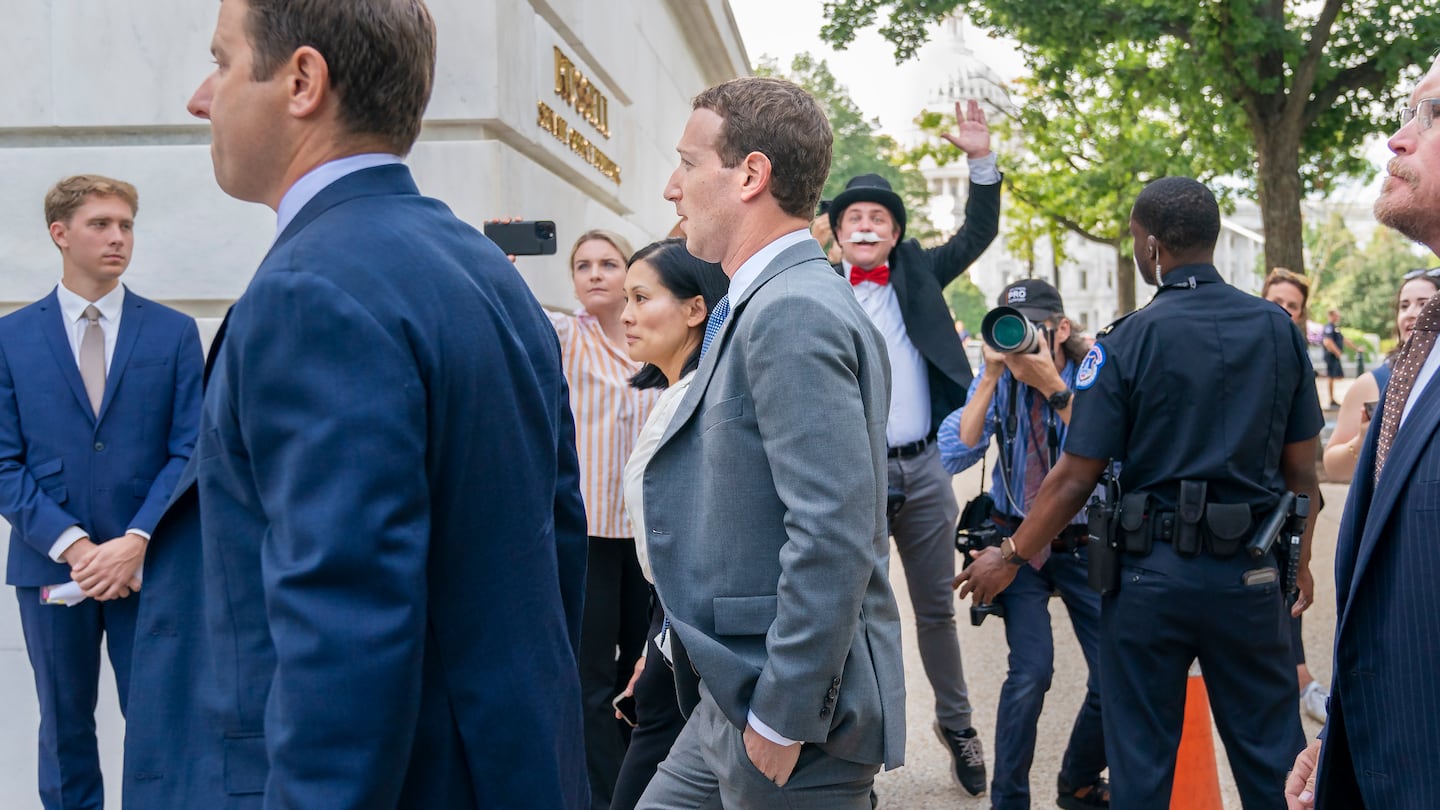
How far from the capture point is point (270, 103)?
1814mm

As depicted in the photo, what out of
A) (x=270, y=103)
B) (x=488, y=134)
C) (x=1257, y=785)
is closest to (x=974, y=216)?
(x=488, y=134)

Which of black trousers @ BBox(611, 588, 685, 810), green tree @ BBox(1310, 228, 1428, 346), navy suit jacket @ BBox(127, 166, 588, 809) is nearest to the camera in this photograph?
navy suit jacket @ BBox(127, 166, 588, 809)

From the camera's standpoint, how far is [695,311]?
3.89 m

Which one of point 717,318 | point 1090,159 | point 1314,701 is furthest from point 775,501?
point 1090,159

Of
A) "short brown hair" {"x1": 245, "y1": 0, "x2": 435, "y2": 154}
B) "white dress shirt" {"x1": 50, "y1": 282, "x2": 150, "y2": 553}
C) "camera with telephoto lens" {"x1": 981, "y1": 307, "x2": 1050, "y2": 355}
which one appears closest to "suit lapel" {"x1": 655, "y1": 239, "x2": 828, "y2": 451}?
"short brown hair" {"x1": 245, "y1": 0, "x2": 435, "y2": 154}

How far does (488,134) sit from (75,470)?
2.03 meters

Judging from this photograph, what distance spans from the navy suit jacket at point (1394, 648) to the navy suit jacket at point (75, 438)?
3.68m

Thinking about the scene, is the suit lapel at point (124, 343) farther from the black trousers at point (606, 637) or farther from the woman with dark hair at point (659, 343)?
the woman with dark hair at point (659, 343)

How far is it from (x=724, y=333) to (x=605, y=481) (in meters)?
2.36

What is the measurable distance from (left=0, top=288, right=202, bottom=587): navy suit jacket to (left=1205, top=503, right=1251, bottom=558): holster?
334cm

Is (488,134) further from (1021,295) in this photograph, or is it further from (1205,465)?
(1205,465)

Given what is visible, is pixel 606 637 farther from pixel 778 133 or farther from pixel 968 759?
pixel 778 133

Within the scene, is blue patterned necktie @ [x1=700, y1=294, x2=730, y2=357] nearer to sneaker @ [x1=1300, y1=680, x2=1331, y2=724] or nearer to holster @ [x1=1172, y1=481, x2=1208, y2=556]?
holster @ [x1=1172, y1=481, x2=1208, y2=556]

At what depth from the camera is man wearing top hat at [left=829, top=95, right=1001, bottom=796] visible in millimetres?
5387
